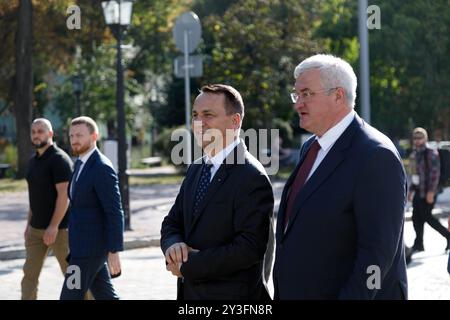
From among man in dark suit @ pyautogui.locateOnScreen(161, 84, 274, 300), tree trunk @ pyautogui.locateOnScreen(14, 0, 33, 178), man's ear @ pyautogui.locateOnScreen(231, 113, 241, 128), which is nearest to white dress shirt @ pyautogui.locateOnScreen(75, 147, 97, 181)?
man in dark suit @ pyautogui.locateOnScreen(161, 84, 274, 300)

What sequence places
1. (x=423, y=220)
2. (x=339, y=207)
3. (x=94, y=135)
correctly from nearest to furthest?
(x=339, y=207)
(x=94, y=135)
(x=423, y=220)

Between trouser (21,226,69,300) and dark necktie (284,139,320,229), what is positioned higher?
dark necktie (284,139,320,229)

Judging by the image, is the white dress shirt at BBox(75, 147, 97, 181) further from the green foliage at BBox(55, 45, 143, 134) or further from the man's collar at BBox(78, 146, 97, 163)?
the green foliage at BBox(55, 45, 143, 134)

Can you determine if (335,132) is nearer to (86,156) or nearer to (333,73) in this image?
(333,73)

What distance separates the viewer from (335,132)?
381 centimetres

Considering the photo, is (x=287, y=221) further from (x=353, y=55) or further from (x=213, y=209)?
(x=353, y=55)

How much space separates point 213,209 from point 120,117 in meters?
11.7

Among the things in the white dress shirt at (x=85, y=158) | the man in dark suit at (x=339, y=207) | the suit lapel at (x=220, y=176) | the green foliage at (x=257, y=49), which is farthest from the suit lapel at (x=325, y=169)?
the green foliage at (x=257, y=49)

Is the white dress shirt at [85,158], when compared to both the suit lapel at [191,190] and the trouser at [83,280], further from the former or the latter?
the suit lapel at [191,190]

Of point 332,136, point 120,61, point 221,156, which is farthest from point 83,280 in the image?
point 120,61

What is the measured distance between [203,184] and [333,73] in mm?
944

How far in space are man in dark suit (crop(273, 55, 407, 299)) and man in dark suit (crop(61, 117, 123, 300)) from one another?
2.90 meters

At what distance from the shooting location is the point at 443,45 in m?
34.2

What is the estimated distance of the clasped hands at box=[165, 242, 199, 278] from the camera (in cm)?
425
